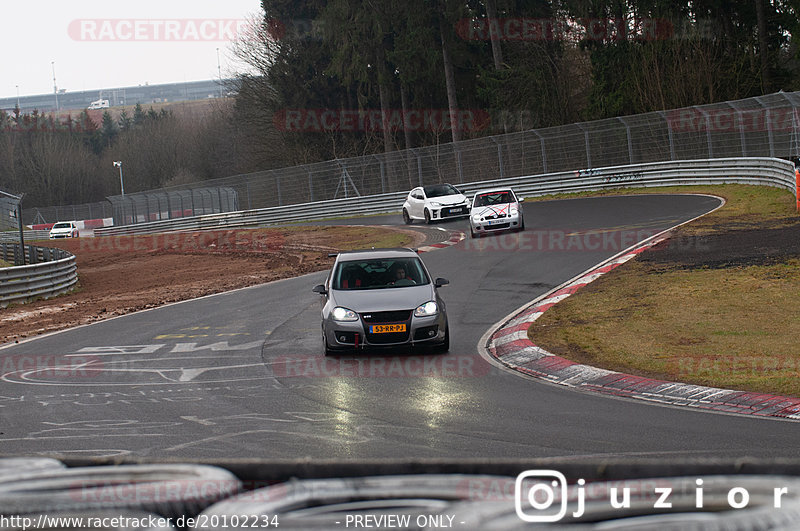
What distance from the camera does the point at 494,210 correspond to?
2675 centimetres

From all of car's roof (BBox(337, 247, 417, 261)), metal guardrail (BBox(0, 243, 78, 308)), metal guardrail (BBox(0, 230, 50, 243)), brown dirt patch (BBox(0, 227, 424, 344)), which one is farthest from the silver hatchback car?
metal guardrail (BBox(0, 230, 50, 243))

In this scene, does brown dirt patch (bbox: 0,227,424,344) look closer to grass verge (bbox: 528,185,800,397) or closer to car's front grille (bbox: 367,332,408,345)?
car's front grille (bbox: 367,332,408,345)

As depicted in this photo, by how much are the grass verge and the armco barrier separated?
433 inches

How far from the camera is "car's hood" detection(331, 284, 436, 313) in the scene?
466 inches

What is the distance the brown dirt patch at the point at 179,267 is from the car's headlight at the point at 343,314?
7531 mm

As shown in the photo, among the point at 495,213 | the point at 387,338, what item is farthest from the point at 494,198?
the point at 387,338

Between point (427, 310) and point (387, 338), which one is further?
point (427, 310)

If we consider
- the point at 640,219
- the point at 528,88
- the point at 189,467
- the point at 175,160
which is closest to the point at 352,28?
the point at 528,88

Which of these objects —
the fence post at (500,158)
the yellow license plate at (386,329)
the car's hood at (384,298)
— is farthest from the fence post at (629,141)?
the yellow license plate at (386,329)

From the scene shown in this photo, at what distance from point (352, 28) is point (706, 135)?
25.9 metres

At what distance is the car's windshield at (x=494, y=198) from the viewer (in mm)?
27047

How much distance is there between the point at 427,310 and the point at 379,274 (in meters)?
1.45

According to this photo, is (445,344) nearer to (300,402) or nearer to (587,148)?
(300,402)

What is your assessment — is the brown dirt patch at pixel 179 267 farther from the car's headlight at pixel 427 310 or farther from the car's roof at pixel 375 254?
the car's headlight at pixel 427 310
